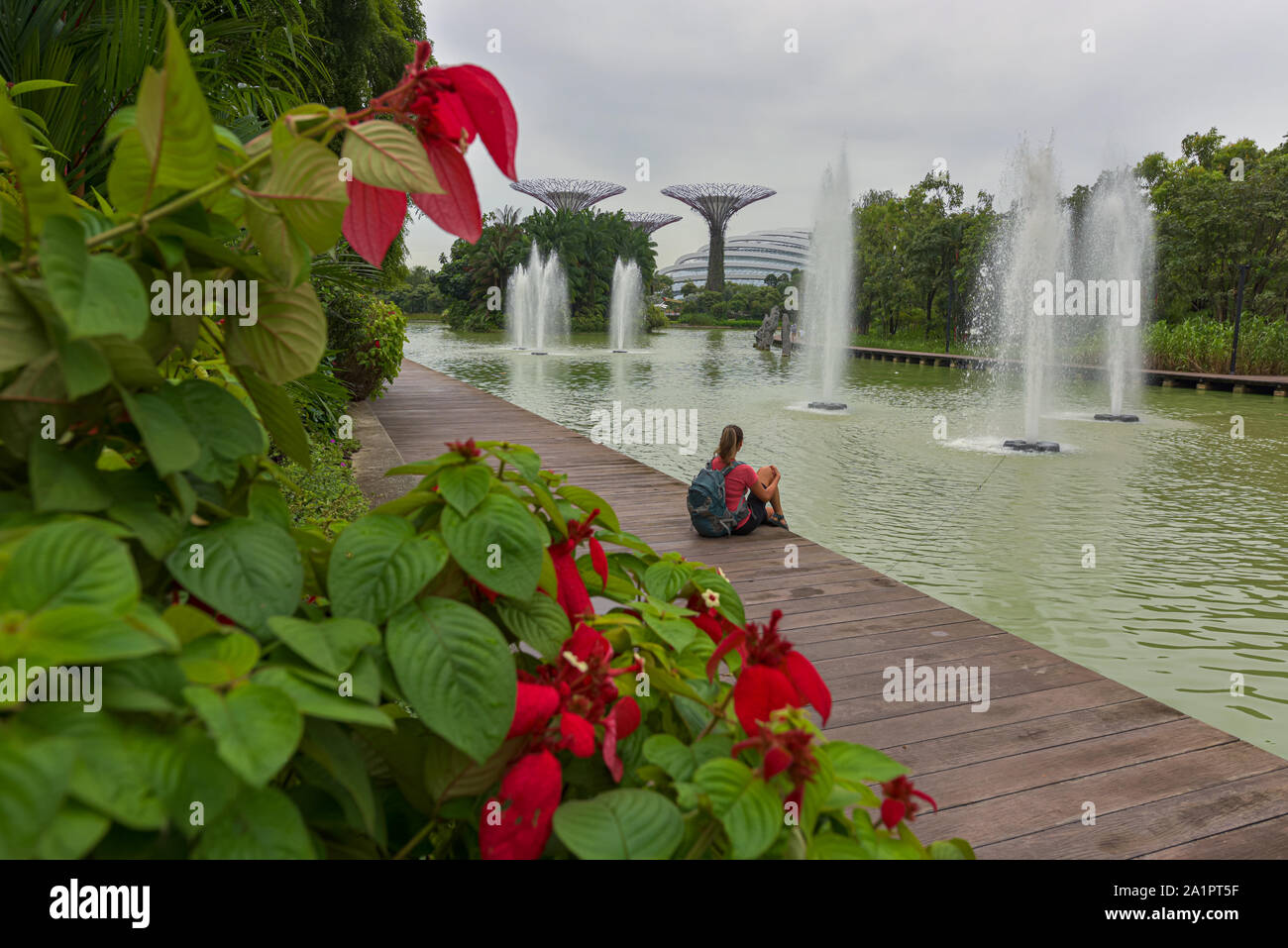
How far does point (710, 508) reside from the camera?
221 inches

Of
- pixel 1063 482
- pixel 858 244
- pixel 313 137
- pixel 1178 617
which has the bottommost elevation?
pixel 1178 617

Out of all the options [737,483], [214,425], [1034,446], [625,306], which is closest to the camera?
[214,425]

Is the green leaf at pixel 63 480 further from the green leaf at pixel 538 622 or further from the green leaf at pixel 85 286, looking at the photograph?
the green leaf at pixel 538 622

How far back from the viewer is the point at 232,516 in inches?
25.3

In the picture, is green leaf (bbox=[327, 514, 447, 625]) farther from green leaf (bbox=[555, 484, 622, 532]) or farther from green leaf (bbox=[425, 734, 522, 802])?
green leaf (bbox=[555, 484, 622, 532])

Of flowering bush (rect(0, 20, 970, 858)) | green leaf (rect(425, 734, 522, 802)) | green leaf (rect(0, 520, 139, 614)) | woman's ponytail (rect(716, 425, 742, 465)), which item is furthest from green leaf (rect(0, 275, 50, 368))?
woman's ponytail (rect(716, 425, 742, 465))

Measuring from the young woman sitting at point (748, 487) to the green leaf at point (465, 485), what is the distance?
16.0ft

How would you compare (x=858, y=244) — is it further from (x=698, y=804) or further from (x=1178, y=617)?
(x=698, y=804)

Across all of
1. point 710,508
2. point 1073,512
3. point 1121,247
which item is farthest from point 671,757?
A: point 1121,247

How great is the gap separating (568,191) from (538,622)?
62742mm

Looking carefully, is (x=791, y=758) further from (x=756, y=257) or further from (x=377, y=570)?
(x=756, y=257)

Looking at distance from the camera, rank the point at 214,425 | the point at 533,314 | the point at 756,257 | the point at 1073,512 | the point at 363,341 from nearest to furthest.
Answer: the point at 214,425
the point at 1073,512
the point at 363,341
the point at 533,314
the point at 756,257
